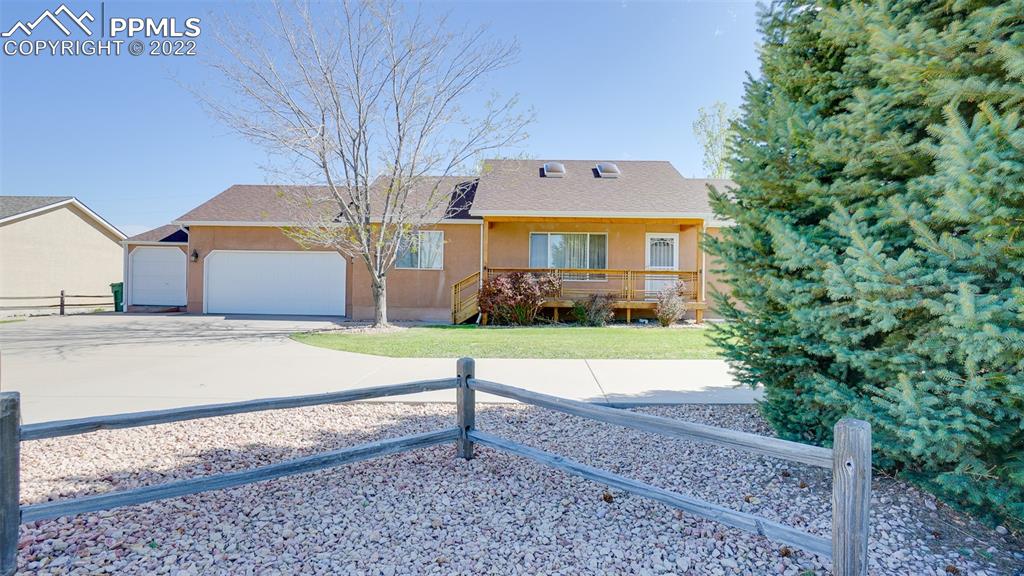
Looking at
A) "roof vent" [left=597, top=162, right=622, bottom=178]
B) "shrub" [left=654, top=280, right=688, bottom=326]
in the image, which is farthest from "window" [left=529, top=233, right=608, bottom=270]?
"roof vent" [left=597, top=162, right=622, bottom=178]

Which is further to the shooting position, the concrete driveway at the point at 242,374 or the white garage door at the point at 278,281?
the white garage door at the point at 278,281

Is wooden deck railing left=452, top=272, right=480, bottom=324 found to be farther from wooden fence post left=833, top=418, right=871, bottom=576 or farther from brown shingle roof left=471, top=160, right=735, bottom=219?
wooden fence post left=833, top=418, right=871, bottom=576

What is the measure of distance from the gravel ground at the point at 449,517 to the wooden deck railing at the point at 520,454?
Result: 25 centimetres

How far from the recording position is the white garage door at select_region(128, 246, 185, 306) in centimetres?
1805

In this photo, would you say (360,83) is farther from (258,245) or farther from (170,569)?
(170,569)

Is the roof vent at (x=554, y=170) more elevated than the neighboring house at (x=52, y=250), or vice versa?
the roof vent at (x=554, y=170)

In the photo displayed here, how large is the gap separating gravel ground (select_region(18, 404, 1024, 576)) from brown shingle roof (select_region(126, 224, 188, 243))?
674 inches

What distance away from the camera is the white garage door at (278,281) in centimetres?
1623

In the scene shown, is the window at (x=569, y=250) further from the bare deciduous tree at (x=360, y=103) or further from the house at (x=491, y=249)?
the bare deciduous tree at (x=360, y=103)

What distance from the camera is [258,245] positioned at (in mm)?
16172

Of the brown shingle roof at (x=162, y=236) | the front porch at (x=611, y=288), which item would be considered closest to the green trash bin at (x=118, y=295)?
the brown shingle roof at (x=162, y=236)

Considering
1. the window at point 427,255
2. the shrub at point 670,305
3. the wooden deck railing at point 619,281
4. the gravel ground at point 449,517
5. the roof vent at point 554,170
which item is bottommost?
the gravel ground at point 449,517

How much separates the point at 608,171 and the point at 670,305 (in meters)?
6.04

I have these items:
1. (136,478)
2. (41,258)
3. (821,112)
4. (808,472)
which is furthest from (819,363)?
(41,258)
